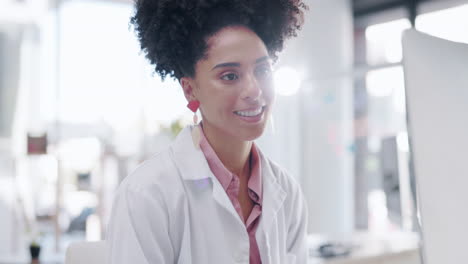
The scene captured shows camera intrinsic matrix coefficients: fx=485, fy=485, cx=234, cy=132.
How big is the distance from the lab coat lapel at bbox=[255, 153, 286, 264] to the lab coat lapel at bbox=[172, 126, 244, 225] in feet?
0.23

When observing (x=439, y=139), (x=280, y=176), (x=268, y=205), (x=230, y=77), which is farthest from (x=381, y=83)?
(x=439, y=139)

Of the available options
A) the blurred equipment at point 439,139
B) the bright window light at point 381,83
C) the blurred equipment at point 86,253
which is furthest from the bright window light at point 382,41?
the blurred equipment at point 439,139

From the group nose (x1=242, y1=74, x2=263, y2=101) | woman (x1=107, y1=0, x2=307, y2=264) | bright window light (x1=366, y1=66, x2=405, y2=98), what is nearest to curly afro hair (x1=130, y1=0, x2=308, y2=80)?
woman (x1=107, y1=0, x2=307, y2=264)

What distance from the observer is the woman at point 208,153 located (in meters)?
0.96

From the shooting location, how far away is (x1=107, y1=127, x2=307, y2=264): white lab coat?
3.07 feet

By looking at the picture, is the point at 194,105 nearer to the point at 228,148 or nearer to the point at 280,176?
the point at 228,148

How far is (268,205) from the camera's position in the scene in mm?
1104

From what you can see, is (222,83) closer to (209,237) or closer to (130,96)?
(209,237)

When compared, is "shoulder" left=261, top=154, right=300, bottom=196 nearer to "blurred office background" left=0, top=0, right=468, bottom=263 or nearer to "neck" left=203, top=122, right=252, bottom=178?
"neck" left=203, top=122, right=252, bottom=178

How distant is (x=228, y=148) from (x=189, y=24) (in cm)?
29

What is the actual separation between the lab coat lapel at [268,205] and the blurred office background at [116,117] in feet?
9.96

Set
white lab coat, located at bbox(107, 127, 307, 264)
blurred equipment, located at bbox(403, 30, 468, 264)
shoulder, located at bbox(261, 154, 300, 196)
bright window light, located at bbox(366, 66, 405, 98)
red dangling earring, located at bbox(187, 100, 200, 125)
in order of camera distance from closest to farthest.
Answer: blurred equipment, located at bbox(403, 30, 468, 264) → white lab coat, located at bbox(107, 127, 307, 264) → red dangling earring, located at bbox(187, 100, 200, 125) → shoulder, located at bbox(261, 154, 300, 196) → bright window light, located at bbox(366, 66, 405, 98)

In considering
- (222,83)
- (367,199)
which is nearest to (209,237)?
(222,83)

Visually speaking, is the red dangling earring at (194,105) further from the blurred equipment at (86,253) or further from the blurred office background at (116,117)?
the blurred office background at (116,117)
